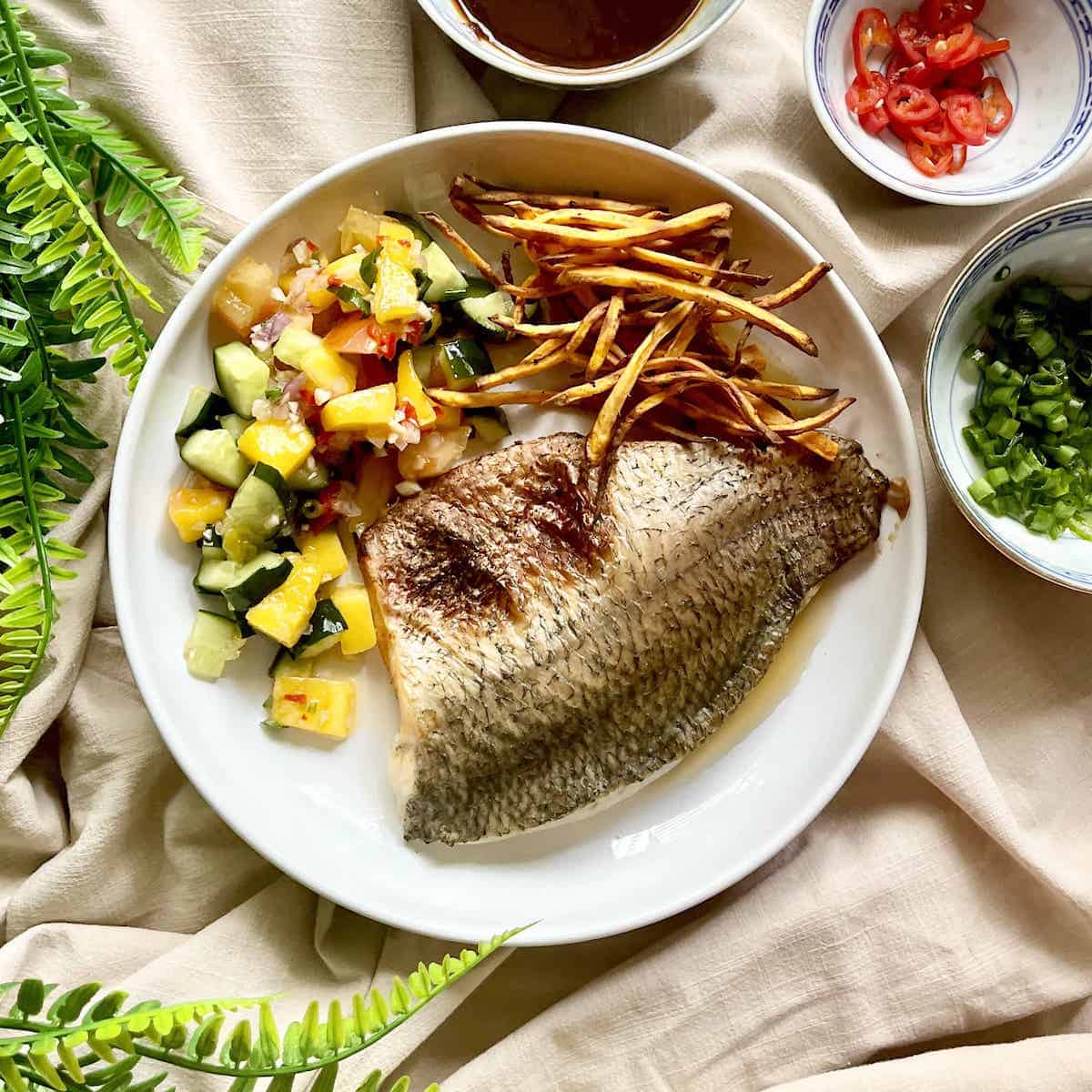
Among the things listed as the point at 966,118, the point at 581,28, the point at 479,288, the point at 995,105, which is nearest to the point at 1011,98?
the point at 995,105

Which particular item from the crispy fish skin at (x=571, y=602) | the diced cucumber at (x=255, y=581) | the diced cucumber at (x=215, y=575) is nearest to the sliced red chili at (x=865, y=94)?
the crispy fish skin at (x=571, y=602)

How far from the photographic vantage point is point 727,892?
9.43 ft

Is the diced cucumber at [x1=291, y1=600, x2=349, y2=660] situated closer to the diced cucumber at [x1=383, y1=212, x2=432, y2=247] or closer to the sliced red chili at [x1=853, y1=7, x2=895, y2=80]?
the diced cucumber at [x1=383, y1=212, x2=432, y2=247]

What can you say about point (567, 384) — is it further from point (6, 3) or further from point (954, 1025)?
point (954, 1025)

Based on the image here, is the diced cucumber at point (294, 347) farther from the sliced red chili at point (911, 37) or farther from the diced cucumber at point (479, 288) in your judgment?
the sliced red chili at point (911, 37)

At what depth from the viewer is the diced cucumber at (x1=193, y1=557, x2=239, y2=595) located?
2551mm

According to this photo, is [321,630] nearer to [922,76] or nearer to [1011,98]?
[922,76]

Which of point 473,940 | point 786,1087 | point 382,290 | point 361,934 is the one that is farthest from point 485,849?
point 382,290

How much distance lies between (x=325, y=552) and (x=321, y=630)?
19cm

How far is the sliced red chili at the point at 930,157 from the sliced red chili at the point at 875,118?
0.09 m

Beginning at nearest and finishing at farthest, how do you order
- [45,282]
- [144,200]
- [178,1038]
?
[178,1038], [144,200], [45,282]

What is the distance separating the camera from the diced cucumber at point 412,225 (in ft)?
8.79

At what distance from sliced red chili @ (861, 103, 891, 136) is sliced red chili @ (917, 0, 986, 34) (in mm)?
267

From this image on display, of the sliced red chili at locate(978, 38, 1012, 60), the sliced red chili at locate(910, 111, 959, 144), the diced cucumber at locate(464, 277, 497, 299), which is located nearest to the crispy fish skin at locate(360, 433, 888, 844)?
the diced cucumber at locate(464, 277, 497, 299)
